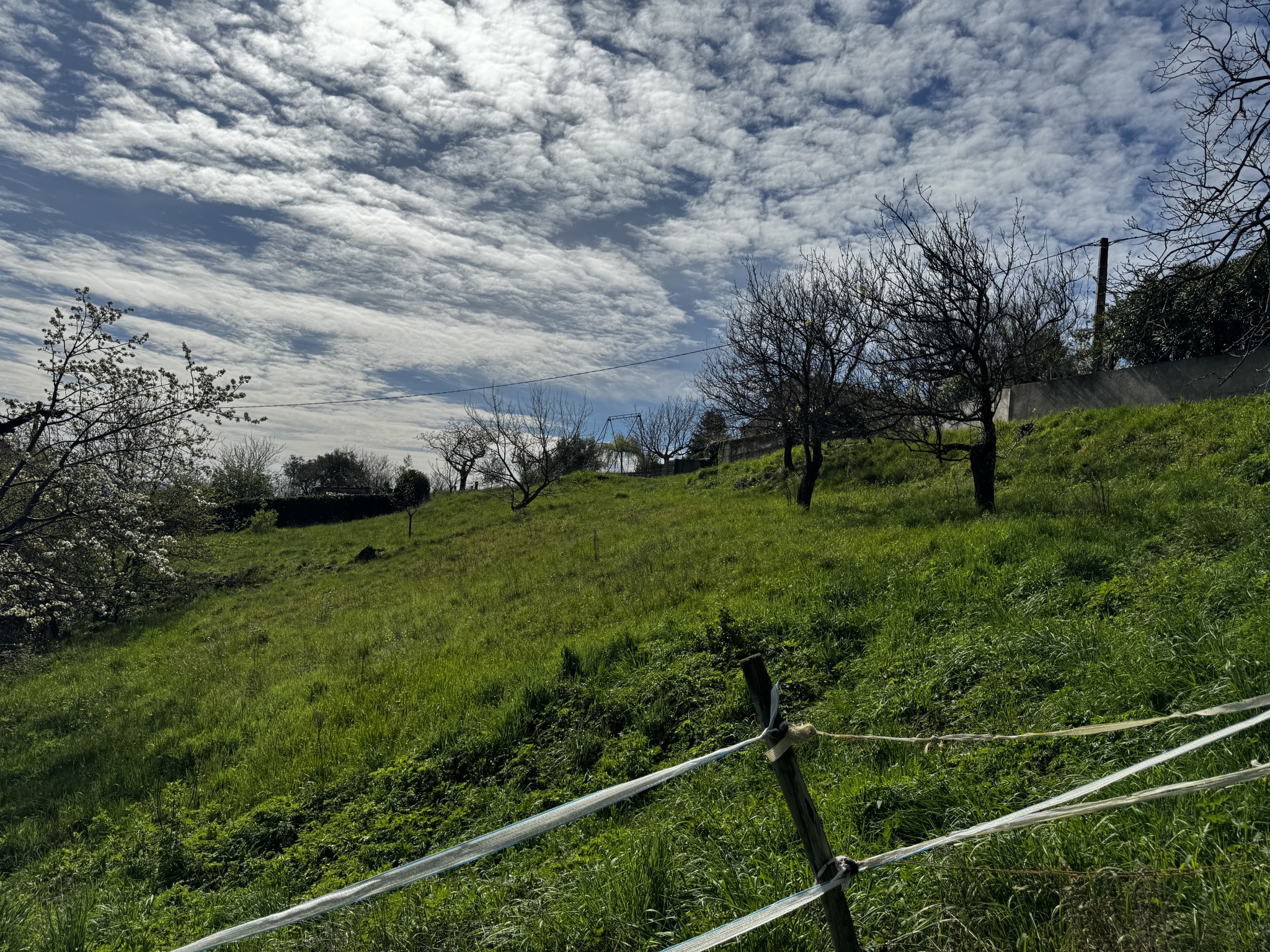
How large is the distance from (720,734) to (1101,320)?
724 inches

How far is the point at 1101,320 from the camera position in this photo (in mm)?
17859

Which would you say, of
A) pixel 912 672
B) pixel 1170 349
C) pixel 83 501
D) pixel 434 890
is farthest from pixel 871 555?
pixel 1170 349

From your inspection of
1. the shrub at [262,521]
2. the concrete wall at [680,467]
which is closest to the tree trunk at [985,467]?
the concrete wall at [680,467]

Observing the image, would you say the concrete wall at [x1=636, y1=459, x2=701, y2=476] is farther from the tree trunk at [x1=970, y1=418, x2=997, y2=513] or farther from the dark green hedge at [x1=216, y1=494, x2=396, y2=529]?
the tree trunk at [x1=970, y1=418, x2=997, y2=513]

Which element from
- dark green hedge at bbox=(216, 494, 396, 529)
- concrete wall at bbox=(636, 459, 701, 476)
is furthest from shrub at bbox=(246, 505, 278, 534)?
concrete wall at bbox=(636, 459, 701, 476)

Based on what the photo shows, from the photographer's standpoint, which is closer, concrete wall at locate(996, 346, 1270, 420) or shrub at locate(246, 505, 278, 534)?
concrete wall at locate(996, 346, 1270, 420)

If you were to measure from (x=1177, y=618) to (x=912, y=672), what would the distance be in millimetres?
1890

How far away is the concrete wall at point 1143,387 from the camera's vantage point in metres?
13.7

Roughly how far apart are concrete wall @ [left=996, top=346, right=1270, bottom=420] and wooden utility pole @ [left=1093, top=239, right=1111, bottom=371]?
7.82 ft

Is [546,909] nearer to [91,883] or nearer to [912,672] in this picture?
[912,672]

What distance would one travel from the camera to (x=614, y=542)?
16922 millimetres

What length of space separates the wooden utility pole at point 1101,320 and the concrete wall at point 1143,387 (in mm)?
2384

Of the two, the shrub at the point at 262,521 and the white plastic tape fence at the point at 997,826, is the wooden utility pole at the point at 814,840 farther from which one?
the shrub at the point at 262,521

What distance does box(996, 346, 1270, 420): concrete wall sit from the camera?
13.7 meters
